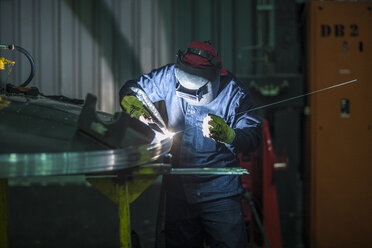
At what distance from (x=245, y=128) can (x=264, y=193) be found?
71 centimetres

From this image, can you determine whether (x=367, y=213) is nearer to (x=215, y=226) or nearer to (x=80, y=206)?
(x=215, y=226)

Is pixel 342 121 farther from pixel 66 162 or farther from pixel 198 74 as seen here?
pixel 66 162

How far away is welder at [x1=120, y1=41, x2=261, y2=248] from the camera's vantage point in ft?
6.82

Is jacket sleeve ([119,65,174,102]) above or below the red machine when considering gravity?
above

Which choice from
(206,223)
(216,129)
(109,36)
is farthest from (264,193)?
(109,36)

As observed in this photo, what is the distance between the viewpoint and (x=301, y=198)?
3340 millimetres

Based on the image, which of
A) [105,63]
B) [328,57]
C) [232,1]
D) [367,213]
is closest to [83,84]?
[105,63]

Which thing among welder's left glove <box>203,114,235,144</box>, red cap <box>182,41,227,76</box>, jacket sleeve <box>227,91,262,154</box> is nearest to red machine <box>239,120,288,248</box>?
jacket sleeve <box>227,91,262,154</box>

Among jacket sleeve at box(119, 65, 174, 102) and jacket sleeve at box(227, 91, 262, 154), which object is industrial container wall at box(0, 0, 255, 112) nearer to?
jacket sleeve at box(119, 65, 174, 102)

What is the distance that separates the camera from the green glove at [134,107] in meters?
2.06

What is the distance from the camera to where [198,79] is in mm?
2025

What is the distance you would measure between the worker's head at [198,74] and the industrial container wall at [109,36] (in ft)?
4.48

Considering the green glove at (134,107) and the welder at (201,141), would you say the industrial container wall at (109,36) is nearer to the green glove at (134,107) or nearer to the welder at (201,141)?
the welder at (201,141)

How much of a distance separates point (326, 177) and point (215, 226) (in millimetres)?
1329
